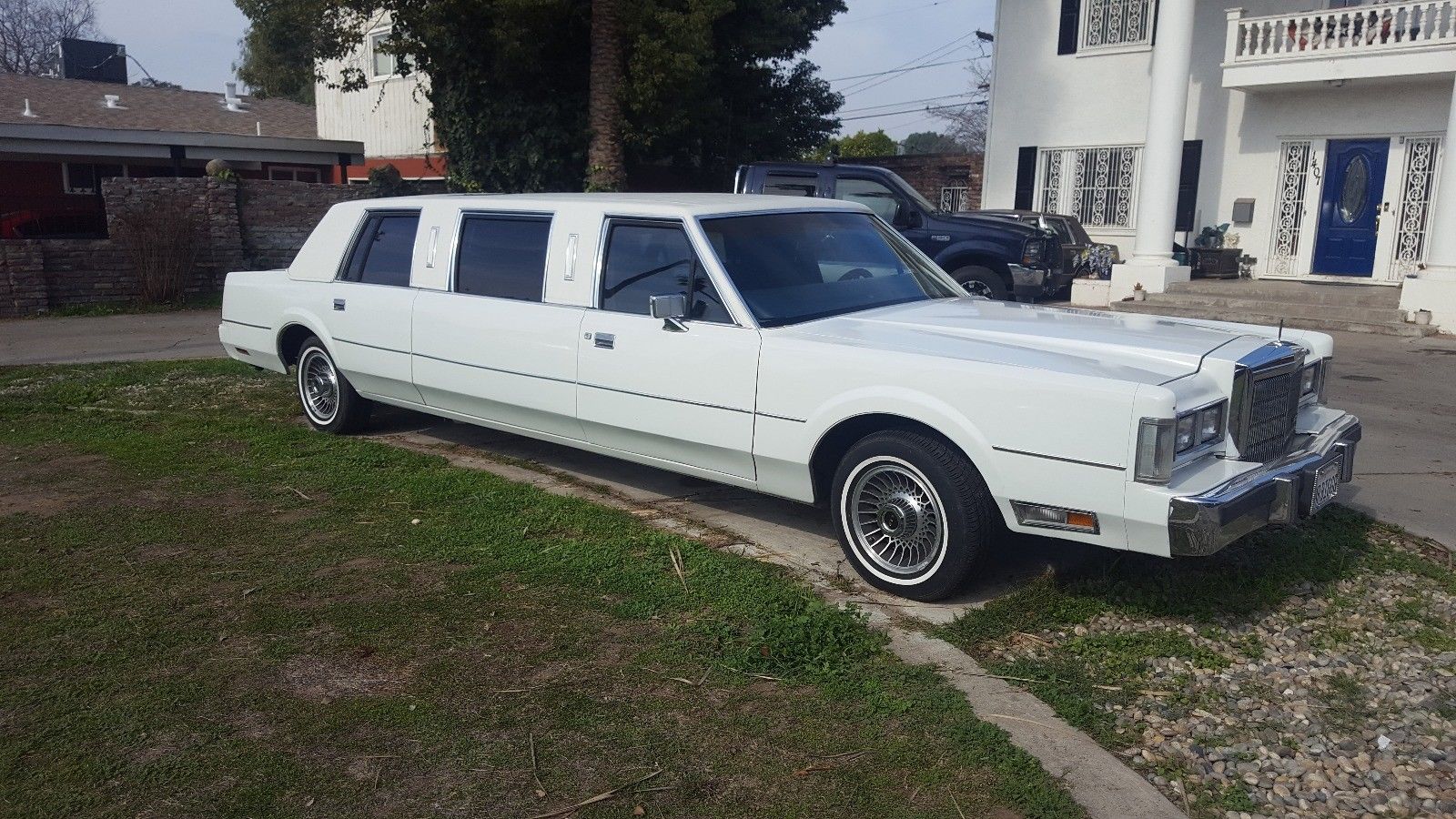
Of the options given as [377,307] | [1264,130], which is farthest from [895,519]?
[1264,130]

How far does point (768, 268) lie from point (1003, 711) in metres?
2.67

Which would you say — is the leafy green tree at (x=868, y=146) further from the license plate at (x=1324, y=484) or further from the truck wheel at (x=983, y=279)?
the license plate at (x=1324, y=484)

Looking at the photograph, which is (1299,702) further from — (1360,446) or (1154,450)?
(1360,446)

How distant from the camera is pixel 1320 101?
18.0 metres

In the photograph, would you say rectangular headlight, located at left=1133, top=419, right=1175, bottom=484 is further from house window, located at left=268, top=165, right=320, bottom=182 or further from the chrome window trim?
house window, located at left=268, top=165, right=320, bottom=182

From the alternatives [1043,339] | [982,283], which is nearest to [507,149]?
[982,283]

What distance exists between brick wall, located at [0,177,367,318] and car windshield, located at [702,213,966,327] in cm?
1316

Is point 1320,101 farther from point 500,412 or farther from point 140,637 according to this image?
point 140,637

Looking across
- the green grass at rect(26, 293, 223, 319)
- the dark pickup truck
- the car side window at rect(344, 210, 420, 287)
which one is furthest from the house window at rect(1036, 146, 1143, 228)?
the car side window at rect(344, 210, 420, 287)

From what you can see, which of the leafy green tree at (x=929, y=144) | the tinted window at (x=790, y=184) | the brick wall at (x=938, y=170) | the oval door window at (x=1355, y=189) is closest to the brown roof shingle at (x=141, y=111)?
the brick wall at (x=938, y=170)

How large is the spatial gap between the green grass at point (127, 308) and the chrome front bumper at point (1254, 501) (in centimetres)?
1444

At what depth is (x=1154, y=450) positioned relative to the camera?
161 inches

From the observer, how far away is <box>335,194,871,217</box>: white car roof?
19.3ft

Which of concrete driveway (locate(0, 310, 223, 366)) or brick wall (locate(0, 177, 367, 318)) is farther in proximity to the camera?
brick wall (locate(0, 177, 367, 318))
